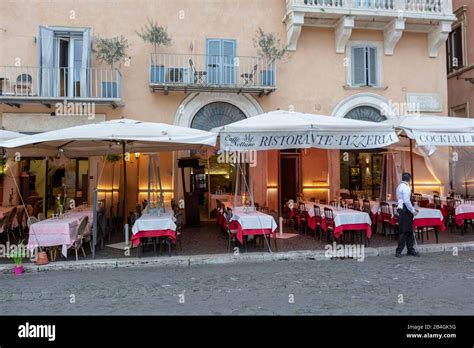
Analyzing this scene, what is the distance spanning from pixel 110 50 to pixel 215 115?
4255 mm

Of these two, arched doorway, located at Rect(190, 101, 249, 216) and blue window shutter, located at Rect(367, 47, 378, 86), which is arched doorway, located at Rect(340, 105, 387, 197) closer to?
blue window shutter, located at Rect(367, 47, 378, 86)

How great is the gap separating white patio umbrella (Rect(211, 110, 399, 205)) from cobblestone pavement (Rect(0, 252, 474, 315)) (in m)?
2.62

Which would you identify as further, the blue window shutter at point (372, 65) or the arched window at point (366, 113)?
the blue window shutter at point (372, 65)

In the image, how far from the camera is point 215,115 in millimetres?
15086

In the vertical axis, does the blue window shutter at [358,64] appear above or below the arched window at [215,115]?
above

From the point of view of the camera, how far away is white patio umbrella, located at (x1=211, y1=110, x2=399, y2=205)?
30.0 ft

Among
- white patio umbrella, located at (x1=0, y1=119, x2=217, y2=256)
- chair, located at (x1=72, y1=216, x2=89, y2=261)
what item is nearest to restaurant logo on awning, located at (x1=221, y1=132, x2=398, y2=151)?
white patio umbrella, located at (x1=0, y1=119, x2=217, y2=256)

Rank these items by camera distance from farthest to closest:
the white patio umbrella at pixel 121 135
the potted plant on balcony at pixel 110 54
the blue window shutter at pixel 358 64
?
the blue window shutter at pixel 358 64, the potted plant on balcony at pixel 110 54, the white patio umbrella at pixel 121 135

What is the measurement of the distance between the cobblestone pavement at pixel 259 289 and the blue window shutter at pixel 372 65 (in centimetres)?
909

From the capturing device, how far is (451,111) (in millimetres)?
19391

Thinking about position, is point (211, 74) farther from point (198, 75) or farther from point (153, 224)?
point (153, 224)

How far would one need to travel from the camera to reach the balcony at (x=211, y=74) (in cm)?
1425

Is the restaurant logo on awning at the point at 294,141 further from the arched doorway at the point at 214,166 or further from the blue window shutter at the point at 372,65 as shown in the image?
the blue window shutter at the point at 372,65

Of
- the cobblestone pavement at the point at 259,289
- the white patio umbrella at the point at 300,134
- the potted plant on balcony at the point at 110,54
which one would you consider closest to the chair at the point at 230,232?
the cobblestone pavement at the point at 259,289
